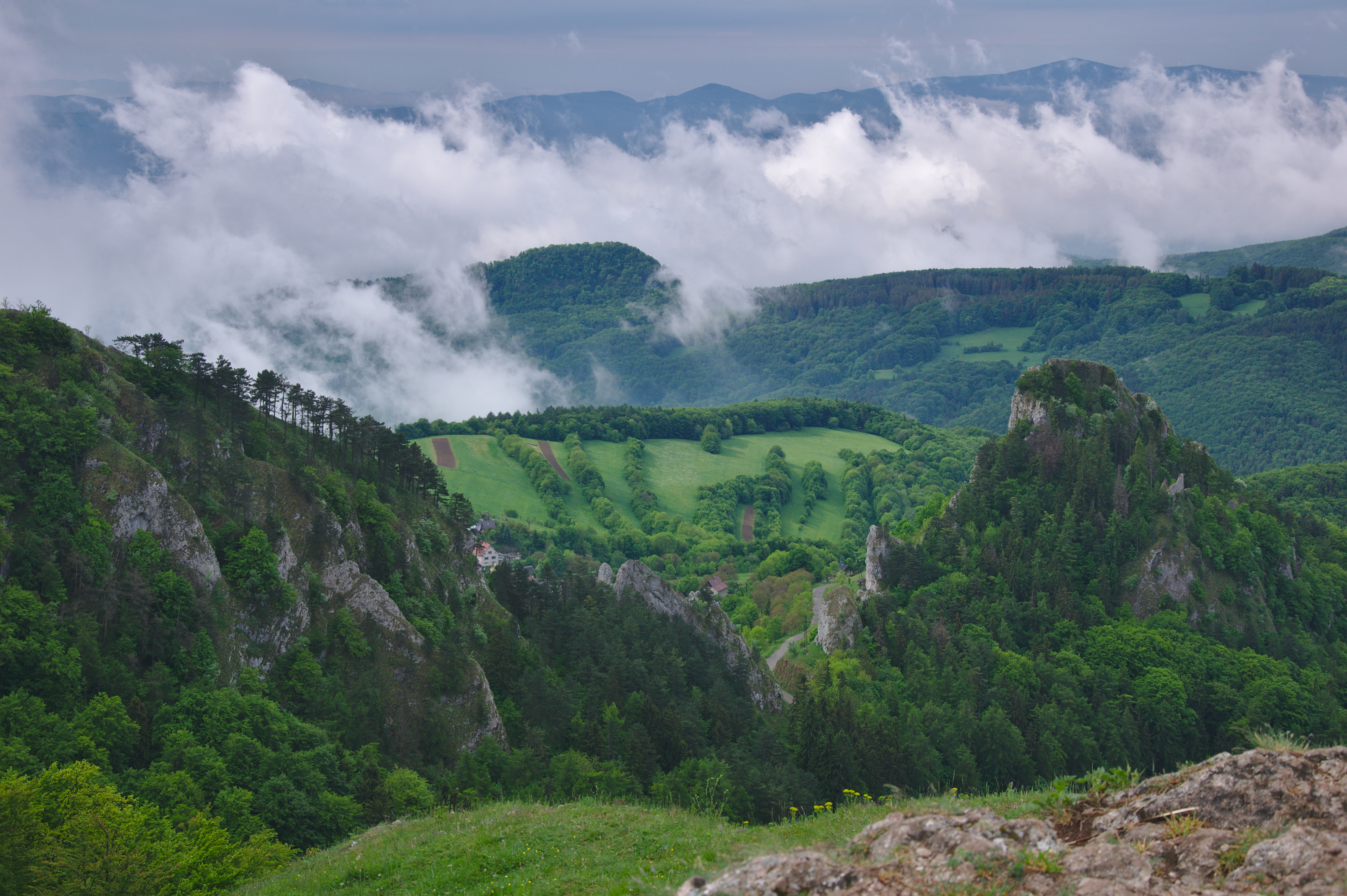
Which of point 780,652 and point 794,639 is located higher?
point 794,639

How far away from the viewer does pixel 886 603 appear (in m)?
92.4

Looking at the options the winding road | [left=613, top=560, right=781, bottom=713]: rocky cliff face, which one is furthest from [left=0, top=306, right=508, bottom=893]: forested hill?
the winding road

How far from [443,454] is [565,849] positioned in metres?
159

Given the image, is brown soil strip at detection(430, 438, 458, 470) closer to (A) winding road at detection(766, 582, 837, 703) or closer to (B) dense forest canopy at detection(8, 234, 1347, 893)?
(B) dense forest canopy at detection(8, 234, 1347, 893)

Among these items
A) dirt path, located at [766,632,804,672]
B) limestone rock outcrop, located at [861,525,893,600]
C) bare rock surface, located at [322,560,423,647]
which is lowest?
dirt path, located at [766,632,804,672]

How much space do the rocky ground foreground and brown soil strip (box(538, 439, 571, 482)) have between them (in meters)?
163

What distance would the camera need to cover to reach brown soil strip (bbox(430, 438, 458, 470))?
Result: 169250 millimetres

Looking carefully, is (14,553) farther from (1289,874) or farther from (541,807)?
(1289,874)

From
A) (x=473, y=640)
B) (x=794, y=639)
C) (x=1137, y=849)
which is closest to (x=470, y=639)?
(x=473, y=640)

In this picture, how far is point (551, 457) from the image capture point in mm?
184500

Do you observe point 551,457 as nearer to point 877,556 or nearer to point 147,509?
point 877,556

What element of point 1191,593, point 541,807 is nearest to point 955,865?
point 541,807

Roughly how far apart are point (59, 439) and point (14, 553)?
648 cm

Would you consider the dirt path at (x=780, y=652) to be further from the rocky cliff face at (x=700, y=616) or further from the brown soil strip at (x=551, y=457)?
the brown soil strip at (x=551, y=457)
